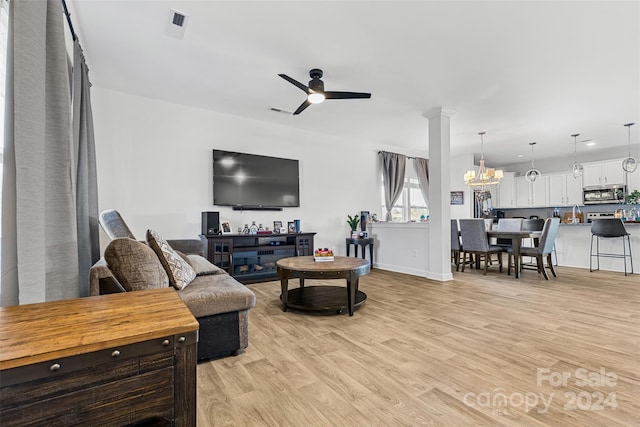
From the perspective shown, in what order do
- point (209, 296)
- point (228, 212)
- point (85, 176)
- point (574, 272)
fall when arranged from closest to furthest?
1. point (209, 296)
2. point (85, 176)
3. point (228, 212)
4. point (574, 272)

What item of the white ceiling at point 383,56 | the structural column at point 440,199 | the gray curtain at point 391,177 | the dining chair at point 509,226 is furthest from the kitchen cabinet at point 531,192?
the structural column at point 440,199

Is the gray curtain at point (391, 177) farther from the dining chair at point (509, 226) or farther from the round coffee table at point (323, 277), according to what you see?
the round coffee table at point (323, 277)

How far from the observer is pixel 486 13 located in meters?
2.47

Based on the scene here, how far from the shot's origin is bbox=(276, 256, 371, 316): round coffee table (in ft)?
9.43

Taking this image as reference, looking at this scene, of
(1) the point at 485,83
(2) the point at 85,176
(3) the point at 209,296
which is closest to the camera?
(3) the point at 209,296

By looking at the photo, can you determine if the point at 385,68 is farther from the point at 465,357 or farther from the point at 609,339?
the point at 609,339

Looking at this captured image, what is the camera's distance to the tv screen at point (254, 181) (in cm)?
462

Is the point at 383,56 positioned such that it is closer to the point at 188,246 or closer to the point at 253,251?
the point at 253,251

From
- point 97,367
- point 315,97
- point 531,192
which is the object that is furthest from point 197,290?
point 531,192

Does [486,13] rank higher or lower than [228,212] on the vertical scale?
higher

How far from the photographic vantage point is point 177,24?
2590mm

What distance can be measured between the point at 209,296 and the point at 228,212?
2.86 m

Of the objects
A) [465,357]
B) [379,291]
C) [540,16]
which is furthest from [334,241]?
[540,16]

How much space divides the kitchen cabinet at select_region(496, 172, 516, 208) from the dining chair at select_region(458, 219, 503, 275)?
4.12 meters
